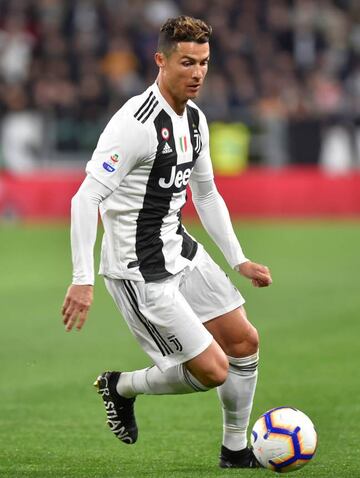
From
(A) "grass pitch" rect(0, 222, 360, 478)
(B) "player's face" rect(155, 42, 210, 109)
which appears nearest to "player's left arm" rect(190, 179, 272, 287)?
(B) "player's face" rect(155, 42, 210, 109)

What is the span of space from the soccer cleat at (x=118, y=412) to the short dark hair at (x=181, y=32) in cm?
187

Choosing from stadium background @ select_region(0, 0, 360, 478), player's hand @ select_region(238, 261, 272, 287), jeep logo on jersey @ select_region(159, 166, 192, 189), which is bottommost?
stadium background @ select_region(0, 0, 360, 478)

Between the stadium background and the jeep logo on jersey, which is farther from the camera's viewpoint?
the stadium background

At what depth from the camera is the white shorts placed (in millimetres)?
6387

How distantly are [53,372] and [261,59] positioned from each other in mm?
16623

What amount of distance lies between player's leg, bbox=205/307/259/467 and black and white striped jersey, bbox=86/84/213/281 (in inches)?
16.3

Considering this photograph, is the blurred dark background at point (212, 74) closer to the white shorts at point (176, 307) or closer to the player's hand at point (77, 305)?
the white shorts at point (176, 307)

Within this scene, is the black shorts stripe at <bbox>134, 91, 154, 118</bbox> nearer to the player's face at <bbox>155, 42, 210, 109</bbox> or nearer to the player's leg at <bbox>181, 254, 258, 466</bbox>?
the player's face at <bbox>155, 42, 210, 109</bbox>

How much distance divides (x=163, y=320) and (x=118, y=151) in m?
0.92

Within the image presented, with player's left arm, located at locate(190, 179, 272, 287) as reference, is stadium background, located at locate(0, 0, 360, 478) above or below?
below

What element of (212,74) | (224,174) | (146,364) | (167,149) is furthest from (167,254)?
(212,74)

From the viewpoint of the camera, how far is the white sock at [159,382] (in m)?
6.55

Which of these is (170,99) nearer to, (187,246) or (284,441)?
(187,246)

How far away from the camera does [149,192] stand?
6.46m
